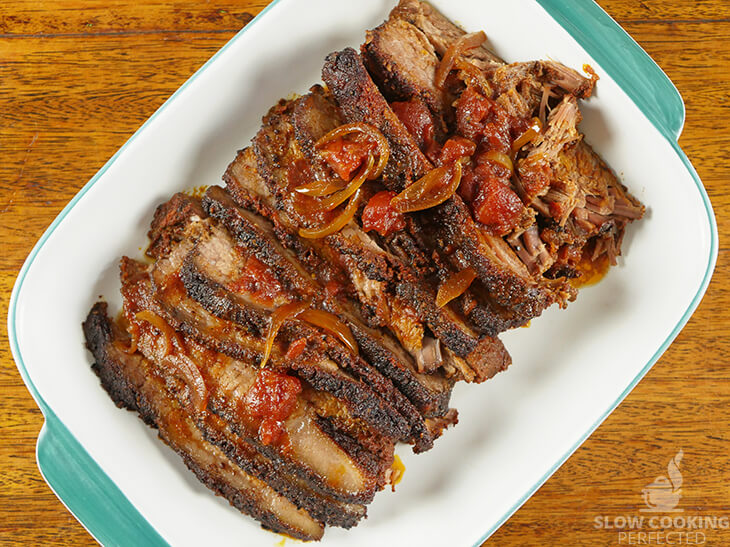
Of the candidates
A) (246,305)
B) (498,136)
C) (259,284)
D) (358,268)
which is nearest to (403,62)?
(498,136)

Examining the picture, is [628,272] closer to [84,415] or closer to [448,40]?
[448,40]

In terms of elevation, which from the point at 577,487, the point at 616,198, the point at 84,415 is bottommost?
the point at 577,487

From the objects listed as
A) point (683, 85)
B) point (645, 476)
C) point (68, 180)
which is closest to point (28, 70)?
point (68, 180)

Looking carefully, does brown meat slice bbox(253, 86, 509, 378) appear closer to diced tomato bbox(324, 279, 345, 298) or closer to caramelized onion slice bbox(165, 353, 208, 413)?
diced tomato bbox(324, 279, 345, 298)

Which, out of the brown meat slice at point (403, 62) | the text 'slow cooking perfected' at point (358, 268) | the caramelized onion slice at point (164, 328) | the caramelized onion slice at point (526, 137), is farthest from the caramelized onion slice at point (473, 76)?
the caramelized onion slice at point (164, 328)

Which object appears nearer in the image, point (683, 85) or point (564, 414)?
point (564, 414)

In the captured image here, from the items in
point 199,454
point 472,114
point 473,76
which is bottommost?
point 199,454

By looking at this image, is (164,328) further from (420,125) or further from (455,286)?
(420,125)
